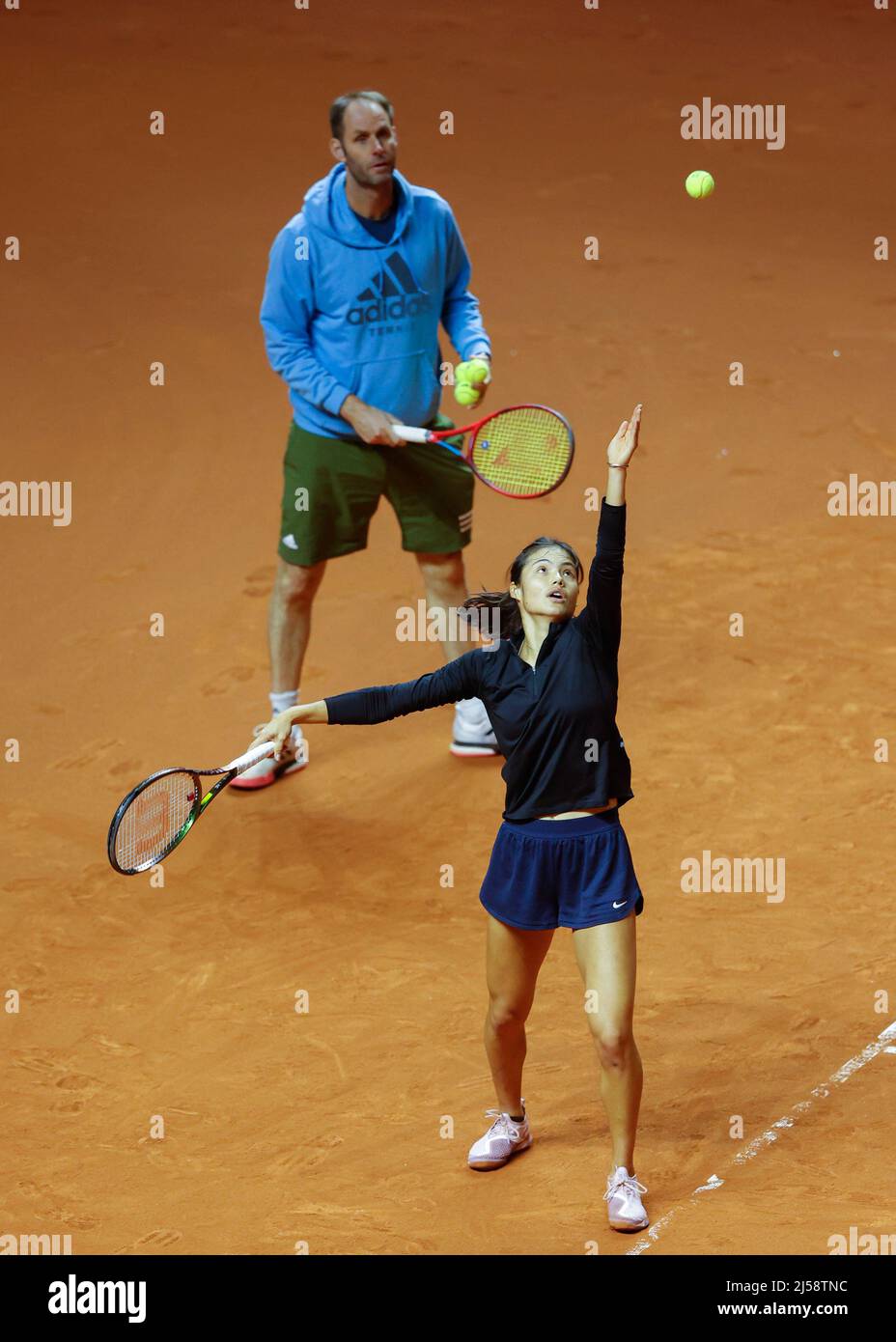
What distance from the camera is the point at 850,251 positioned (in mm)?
12727

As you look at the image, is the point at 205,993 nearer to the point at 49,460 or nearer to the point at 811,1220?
the point at 811,1220

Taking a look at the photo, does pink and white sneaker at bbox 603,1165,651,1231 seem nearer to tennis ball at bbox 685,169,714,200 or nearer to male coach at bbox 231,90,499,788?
male coach at bbox 231,90,499,788

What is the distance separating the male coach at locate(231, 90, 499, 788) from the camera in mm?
7227

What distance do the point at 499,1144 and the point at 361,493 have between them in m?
3.08

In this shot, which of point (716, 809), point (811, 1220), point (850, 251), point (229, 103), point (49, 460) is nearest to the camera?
point (811, 1220)

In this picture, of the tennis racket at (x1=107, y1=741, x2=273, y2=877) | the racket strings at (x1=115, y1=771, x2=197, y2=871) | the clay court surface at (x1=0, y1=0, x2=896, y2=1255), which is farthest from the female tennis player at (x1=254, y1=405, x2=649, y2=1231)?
the clay court surface at (x1=0, y1=0, x2=896, y2=1255)

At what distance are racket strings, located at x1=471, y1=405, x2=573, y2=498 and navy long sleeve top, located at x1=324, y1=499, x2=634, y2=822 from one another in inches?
76.7

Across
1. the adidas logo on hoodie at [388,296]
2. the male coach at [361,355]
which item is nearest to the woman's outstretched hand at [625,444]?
the male coach at [361,355]

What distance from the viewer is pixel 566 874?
4.89 meters

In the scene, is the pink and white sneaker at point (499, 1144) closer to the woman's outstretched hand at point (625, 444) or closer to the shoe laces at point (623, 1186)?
the shoe laces at point (623, 1186)

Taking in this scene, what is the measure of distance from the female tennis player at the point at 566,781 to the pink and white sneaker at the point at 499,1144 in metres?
0.39

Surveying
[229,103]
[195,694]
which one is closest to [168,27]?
[229,103]

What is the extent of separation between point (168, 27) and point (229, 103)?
4.22 feet

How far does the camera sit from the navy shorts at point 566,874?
4863mm
